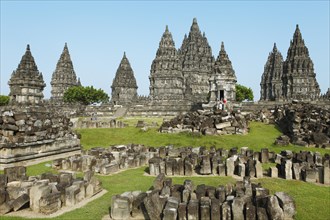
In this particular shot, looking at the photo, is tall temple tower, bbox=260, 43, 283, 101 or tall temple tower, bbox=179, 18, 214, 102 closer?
tall temple tower, bbox=179, 18, 214, 102

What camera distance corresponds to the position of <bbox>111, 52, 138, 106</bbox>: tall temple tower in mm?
75938

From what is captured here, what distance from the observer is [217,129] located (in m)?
27.8

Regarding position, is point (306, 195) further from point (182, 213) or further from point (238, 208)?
point (182, 213)

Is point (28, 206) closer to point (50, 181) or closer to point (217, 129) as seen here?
point (50, 181)

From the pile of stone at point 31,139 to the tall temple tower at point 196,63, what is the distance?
58447 millimetres

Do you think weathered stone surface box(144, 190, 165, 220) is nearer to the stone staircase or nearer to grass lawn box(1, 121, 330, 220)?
grass lawn box(1, 121, 330, 220)

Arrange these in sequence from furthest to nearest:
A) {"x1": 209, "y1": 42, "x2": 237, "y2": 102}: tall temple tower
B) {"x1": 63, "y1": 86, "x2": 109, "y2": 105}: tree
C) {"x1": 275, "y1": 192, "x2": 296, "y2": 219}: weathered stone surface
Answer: {"x1": 63, "y1": 86, "x2": 109, "y2": 105}: tree < {"x1": 209, "y1": 42, "x2": 237, "y2": 102}: tall temple tower < {"x1": 275, "y1": 192, "x2": 296, "y2": 219}: weathered stone surface

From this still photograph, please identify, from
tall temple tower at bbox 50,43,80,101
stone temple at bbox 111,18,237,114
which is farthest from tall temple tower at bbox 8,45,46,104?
tall temple tower at bbox 50,43,80,101

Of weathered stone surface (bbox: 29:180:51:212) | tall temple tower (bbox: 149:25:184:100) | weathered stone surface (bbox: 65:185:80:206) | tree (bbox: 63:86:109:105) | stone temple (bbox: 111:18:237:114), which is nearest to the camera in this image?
weathered stone surface (bbox: 29:180:51:212)

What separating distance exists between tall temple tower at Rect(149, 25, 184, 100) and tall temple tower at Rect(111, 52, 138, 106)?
9153 millimetres

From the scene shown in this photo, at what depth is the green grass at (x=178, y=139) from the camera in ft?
76.9

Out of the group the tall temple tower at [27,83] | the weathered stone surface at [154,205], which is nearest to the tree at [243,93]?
the tall temple tower at [27,83]

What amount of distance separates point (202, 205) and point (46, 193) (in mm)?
4797

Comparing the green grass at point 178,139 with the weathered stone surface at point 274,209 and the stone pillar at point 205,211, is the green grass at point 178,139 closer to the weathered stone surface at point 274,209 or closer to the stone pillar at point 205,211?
the weathered stone surface at point 274,209
